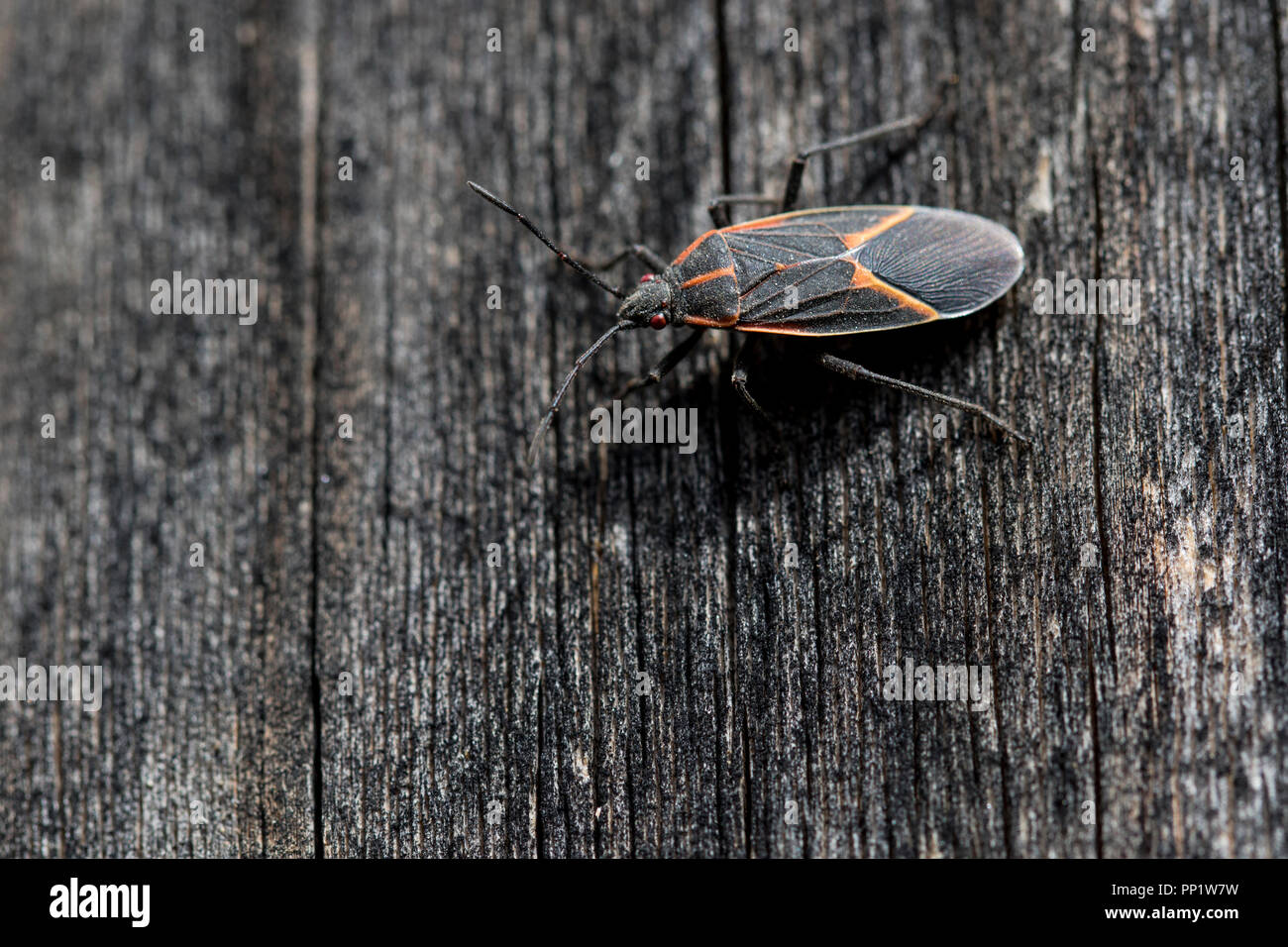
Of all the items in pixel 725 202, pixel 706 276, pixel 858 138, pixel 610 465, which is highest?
pixel 858 138

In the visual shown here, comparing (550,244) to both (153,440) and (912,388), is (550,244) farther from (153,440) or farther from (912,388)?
(153,440)

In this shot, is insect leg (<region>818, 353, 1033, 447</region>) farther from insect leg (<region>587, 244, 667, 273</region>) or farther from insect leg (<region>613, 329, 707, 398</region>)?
insect leg (<region>587, 244, 667, 273</region>)

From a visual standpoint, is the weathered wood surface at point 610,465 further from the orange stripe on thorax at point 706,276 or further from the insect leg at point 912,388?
the orange stripe on thorax at point 706,276

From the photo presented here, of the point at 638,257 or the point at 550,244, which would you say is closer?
the point at 550,244

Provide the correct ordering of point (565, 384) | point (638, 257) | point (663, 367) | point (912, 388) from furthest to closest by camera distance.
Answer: point (638, 257)
point (663, 367)
point (565, 384)
point (912, 388)

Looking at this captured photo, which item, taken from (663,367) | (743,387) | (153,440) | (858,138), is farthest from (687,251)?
(153,440)

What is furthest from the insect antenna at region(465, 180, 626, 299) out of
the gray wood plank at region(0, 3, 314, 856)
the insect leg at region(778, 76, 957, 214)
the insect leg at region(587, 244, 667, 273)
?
the gray wood plank at region(0, 3, 314, 856)
